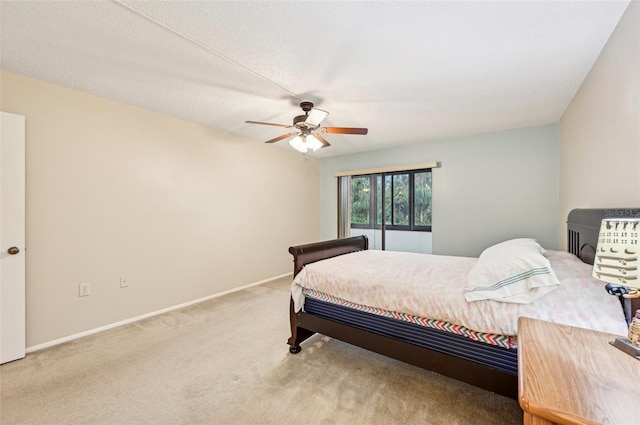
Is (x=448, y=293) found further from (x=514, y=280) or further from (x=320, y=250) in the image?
(x=320, y=250)

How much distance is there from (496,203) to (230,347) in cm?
385

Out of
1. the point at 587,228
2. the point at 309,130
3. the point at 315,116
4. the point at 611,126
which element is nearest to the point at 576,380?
the point at 587,228

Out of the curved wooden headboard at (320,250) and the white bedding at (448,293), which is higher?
the curved wooden headboard at (320,250)

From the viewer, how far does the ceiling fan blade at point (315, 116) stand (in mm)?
2331

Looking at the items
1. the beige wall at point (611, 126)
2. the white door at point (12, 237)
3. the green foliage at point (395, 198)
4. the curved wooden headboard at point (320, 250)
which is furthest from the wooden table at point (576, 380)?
the green foliage at point (395, 198)

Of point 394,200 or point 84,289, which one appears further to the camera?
point 394,200

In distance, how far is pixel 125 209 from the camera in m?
2.84

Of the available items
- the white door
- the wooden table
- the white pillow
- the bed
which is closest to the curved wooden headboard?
the bed

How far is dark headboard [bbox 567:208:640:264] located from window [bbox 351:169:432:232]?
206 centimetres

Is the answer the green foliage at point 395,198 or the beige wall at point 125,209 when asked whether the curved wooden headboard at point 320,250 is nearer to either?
the green foliage at point 395,198

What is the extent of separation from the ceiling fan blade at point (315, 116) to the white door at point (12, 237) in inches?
93.6

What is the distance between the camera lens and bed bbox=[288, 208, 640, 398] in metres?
1.36

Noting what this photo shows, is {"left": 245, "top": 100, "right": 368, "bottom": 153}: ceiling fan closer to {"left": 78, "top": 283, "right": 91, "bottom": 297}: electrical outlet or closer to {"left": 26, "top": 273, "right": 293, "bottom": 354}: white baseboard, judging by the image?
{"left": 78, "top": 283, "right": 91, "bottom": 297}: electrical outlet

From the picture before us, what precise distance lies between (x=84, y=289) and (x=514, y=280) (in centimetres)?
358
